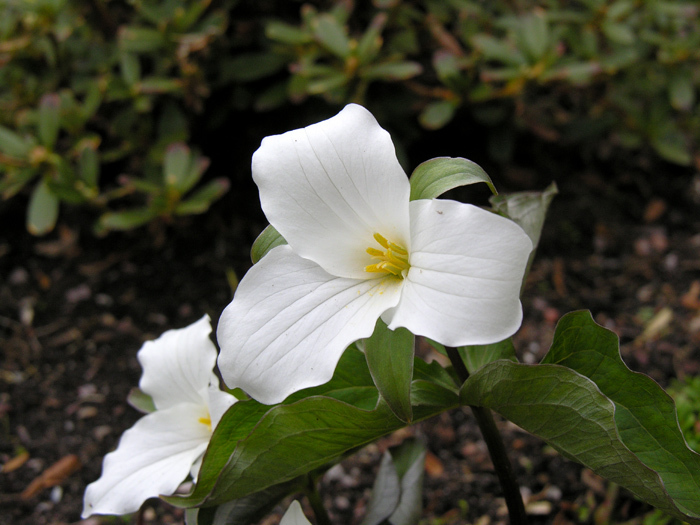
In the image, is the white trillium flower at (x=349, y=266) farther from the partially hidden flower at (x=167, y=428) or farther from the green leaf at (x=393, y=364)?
the partially hidden flower at (x=167, y=428)

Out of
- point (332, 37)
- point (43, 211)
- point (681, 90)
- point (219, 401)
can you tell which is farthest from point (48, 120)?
point (681, 90)

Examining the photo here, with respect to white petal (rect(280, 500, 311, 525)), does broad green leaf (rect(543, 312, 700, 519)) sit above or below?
above

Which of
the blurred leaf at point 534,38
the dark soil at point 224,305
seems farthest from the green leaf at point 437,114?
the dark soil at point 224,305

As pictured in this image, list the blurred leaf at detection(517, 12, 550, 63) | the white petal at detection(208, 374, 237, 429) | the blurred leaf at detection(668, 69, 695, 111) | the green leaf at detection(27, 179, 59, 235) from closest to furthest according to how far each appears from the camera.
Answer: the white petal at detection(208, 374, 237, 429) → the green leaf at detection(27, 179, 59, 235) → the blurred leaf at detection(517, 12, 550, 63) → the blurred leaf at detection(668, 69, 695, 111)

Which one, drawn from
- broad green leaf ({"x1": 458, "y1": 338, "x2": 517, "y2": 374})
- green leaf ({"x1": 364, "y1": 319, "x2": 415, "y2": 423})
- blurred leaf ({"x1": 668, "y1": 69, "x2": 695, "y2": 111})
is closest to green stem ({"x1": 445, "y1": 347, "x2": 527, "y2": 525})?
broad green leaf ({"x1": 458, "y1": 338, "x2": 517, "y2": 374})

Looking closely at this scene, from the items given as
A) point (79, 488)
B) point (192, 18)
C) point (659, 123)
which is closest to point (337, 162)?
point (79, 488)

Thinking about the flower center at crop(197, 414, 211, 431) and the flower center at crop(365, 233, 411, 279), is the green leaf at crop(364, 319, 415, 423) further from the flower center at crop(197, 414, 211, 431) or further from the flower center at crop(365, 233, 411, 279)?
the flower center at crop(197, 414, 211, 431)

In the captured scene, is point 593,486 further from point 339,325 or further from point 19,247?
point 19,247
